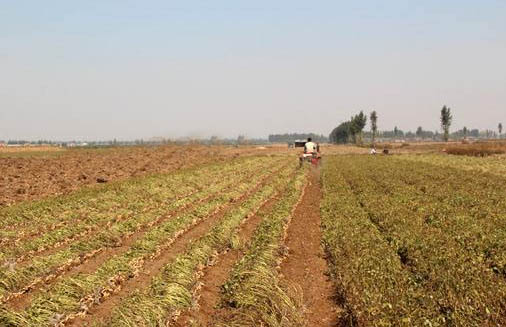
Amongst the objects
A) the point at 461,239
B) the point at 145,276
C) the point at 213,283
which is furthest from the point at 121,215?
the point at 461,239

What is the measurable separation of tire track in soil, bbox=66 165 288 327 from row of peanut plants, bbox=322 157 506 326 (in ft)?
16.0

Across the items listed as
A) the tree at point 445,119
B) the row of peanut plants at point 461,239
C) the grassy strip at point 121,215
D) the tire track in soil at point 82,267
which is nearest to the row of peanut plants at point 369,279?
the row of peanut plants at point 461,239

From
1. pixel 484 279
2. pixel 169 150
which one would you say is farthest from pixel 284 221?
pixel 169 150

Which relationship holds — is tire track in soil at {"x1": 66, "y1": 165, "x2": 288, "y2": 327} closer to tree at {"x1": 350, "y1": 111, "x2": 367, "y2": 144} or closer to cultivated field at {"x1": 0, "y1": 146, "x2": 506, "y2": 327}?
cultivated field at {"x1": 0, "y1": 146, "x2": 506, "y2": 327}

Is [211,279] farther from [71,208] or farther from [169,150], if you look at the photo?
[169,150]

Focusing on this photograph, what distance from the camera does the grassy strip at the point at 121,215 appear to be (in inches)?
431

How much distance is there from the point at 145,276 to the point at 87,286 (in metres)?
1.30

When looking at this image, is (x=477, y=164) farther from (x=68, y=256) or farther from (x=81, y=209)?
(x=68, y=256)

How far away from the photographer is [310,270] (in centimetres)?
955

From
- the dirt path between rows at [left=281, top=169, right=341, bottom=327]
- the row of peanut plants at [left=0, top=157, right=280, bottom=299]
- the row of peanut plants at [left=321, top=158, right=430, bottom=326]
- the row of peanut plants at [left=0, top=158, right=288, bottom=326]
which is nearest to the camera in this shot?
the row of peanut plants at [left=321, top=158, right=430, bottom=326]

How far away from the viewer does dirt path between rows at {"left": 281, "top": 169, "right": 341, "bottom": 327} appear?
24.0ft

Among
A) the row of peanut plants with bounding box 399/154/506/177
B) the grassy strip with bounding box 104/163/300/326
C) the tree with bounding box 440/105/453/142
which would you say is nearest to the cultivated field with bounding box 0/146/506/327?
the grassy strip with bounding box 104/163/300/326

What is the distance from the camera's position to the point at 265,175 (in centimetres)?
3162

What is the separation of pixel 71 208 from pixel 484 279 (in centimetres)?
1397
